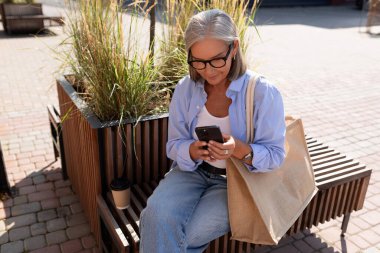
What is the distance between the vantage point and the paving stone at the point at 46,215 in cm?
299

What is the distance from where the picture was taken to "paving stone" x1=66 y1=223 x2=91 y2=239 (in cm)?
282

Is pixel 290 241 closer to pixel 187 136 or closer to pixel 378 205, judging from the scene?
pixel 378 205

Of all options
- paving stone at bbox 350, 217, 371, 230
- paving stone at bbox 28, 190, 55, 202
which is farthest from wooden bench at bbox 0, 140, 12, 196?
paving stone at bbox 350, 217, 371, 230

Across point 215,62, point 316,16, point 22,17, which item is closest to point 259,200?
point 215,62

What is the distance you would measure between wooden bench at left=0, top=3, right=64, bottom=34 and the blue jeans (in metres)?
9.31

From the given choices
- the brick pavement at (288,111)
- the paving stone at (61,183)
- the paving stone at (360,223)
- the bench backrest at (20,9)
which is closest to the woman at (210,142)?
the brick pavement at (288,111)

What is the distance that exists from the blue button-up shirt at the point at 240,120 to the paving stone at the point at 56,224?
4.11 ft

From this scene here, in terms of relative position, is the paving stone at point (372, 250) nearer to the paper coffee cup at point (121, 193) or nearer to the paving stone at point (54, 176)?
the paper coffee cup at point (121, 193)

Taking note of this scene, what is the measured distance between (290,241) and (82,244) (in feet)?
4.97

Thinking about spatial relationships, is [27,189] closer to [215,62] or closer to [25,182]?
[25,182]

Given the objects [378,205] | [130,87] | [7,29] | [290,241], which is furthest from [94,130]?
[7,29]

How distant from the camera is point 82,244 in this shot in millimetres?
2734

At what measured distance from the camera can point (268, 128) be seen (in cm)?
196

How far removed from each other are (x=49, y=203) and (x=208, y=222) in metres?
1.78
